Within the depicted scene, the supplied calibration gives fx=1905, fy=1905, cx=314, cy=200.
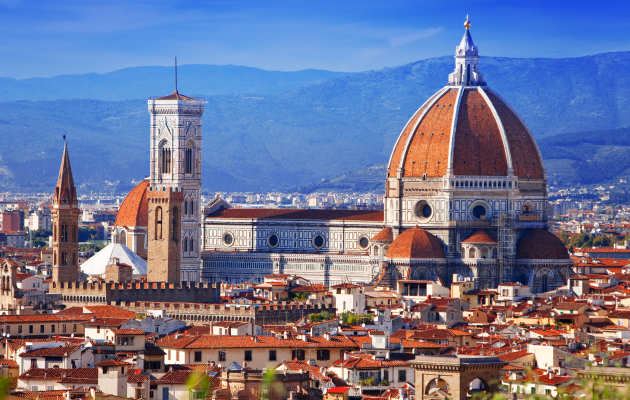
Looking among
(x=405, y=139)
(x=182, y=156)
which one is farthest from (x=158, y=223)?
(x=405, y=139)

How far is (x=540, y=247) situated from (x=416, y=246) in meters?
6.82

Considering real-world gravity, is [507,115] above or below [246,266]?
above

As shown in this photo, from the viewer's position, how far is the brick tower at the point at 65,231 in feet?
295

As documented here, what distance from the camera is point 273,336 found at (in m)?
59.9

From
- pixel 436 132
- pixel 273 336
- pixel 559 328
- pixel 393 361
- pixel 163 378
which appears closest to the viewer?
pixel 163 378

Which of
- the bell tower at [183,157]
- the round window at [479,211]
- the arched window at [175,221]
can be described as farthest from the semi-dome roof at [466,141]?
the arched window at [175,221]

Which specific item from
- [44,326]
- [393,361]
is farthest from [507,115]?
[393,361]

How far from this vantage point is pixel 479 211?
108 m

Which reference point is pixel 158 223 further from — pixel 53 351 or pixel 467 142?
pixel 53 351

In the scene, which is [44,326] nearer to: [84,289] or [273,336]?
[273,336]

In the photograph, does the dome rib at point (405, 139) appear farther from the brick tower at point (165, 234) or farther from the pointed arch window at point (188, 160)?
the brick tower at point (165, 234)

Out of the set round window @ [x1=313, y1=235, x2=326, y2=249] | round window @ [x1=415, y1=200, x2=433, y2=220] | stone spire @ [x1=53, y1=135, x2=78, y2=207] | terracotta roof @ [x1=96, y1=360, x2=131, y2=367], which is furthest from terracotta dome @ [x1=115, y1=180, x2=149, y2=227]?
terracotta roof @ [x1=96, y1=360, x2=131, y2=367]

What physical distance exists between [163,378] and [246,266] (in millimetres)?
65503

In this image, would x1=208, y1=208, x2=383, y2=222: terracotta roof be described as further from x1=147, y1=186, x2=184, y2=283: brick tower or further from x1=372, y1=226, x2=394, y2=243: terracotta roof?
x1=147, y1=186, x2=184, y2=283: brick tower
